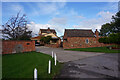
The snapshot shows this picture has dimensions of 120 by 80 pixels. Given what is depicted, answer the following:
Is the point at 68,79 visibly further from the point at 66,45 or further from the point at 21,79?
the point at 66,45

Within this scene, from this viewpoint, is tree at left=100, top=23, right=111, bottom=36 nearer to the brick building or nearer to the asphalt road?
the brick building

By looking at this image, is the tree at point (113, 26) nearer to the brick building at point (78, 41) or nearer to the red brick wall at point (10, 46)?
the brick building at point (78, 41)

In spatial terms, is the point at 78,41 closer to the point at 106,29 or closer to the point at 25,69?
the point at 25,69

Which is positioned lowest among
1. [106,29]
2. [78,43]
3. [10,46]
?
[10,46]

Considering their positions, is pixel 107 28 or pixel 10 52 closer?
pixel 10 52

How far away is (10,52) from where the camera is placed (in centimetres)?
1262

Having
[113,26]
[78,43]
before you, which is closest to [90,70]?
[78,43]

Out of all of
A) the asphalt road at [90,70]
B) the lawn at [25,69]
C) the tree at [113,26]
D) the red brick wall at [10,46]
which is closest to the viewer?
the asphalt road at [90,70]

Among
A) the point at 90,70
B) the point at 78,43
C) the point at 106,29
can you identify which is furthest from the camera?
the point at 106,29

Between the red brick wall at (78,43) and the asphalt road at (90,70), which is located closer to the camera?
the asphalt road at (90,70)

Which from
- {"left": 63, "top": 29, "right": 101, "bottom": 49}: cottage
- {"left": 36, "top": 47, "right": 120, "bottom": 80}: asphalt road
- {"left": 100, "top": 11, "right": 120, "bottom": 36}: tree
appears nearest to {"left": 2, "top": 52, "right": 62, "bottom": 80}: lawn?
{"left": 36, "top": 47, "right": 120, "bottom": 80}: asphalt road

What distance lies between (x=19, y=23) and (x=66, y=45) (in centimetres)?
1778

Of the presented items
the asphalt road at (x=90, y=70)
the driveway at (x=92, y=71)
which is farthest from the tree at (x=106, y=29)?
the driveway at (x=92, y=71)

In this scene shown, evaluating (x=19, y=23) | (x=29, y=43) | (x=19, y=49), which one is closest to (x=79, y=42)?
(x=29, y=43)
